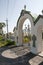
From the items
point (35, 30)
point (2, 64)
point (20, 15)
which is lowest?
point (2, 64)

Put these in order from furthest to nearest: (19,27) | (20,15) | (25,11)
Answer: (19,27)
(20,15)
(25,11)

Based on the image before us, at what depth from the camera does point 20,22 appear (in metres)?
24.6

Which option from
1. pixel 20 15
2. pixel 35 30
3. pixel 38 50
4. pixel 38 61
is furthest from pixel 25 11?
pixel 38 61

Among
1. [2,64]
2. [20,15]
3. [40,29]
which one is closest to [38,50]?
[40,29]

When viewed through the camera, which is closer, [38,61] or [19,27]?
[38,61]

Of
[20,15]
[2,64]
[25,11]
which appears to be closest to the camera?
[2,64]

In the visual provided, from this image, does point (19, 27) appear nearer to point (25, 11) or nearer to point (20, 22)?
point (20, 22)

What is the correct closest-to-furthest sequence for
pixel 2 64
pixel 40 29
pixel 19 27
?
pixel 2 64 < pixel 40 29 < pixel 19 27

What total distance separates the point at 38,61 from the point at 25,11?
917 cm

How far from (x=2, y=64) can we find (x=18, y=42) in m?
11.6

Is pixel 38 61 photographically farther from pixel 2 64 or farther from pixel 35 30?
pixel 35 30

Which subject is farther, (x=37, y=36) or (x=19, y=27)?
(x=19, y=27)

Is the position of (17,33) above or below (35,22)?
below

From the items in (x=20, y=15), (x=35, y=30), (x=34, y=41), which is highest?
(x=20, y=15)
